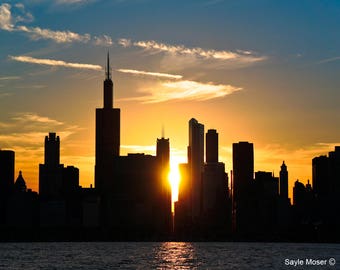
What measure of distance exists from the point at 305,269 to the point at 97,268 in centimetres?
5156

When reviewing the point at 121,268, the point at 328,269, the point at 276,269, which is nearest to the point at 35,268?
the point at 121,268

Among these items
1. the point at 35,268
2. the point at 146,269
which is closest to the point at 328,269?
the point at 146,269

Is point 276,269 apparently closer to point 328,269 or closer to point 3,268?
point 328,269

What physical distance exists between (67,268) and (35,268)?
8.13 m

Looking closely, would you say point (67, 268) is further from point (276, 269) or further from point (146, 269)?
point (276, 269)

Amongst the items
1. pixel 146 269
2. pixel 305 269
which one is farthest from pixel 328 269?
pixel 146 269

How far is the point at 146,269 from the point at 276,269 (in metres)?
32.5

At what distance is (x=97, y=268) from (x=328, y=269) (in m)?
57.2

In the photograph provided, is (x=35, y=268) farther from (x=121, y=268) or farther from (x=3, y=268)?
(x=121, y=268)

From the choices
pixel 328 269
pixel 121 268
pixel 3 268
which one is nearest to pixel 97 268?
pixel 121 268

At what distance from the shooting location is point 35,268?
199375mm

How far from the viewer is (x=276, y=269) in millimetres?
199875

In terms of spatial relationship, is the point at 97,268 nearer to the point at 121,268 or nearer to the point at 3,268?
the point at 121,268

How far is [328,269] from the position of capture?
198125 millimetres
